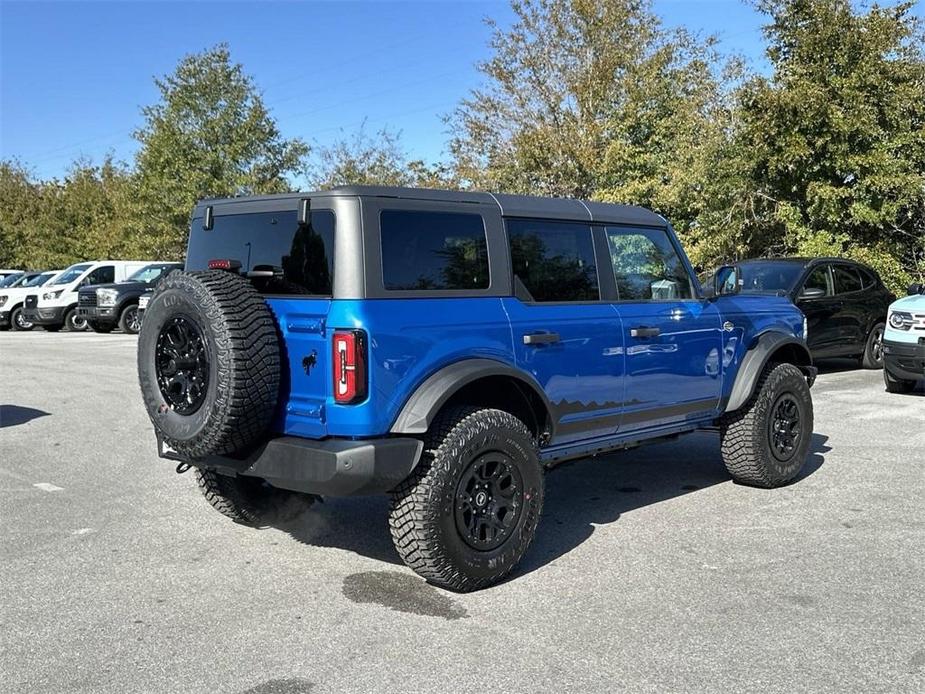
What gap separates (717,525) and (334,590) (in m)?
2.43

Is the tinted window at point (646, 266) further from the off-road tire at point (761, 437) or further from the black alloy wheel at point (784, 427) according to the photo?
the black alloy wheel at point (784, 427)

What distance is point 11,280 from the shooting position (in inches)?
1112

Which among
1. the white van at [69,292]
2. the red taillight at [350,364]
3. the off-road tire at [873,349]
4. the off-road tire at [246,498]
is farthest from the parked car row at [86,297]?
the red taillight at [350,364]

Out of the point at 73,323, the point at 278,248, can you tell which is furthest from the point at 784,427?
the point at 73,323

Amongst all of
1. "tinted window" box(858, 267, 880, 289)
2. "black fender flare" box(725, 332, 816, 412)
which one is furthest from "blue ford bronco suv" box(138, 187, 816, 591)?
"tinted window" box(858, 267, 880, 289)

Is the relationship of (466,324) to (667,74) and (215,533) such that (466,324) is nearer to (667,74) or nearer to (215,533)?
(215,533)

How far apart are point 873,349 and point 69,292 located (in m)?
19.3

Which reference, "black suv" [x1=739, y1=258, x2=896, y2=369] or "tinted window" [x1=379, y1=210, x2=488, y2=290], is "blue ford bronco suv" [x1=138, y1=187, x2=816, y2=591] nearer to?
"tinted window" [x1=379, y1=210, x2=488, y2=290]

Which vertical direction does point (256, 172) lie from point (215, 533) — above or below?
above

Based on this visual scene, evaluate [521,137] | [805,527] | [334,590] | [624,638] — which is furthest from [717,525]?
[521,137]

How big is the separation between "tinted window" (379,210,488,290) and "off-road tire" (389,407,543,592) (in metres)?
0.66

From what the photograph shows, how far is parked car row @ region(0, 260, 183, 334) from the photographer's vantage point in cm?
2202

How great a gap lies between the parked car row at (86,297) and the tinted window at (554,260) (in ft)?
57.4

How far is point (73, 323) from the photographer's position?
24.0 meters
